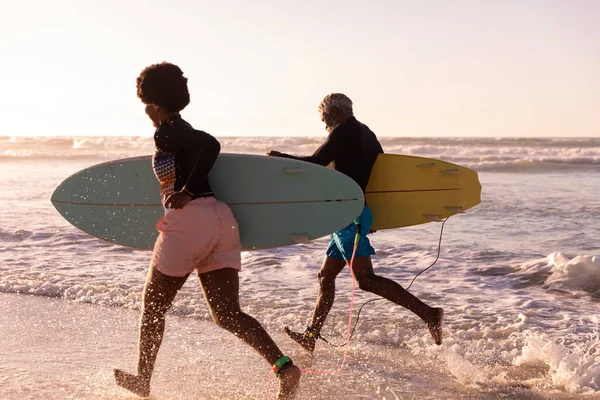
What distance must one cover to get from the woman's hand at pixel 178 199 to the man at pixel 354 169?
1.01 metres

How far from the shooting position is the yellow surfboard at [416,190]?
4258 mm

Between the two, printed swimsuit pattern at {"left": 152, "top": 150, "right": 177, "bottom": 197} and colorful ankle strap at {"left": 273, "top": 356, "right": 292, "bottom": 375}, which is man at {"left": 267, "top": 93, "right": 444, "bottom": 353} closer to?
printed swimsuit pattern at {"left": 152, "top": 150, "right": 177, "bottom": 197}

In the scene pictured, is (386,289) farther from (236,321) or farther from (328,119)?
(236,321)

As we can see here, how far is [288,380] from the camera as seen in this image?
9.46 ft

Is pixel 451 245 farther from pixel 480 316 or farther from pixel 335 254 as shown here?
pixel 335 254

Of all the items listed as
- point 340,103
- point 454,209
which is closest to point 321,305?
point 454,209

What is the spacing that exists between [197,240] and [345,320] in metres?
2.25

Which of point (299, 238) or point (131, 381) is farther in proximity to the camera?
point (299, 238)

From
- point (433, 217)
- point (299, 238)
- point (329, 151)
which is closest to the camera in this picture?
point (299, 238)

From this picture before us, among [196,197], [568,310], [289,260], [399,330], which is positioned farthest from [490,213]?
[196,197]

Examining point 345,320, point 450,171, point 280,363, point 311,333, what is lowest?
point 345,320

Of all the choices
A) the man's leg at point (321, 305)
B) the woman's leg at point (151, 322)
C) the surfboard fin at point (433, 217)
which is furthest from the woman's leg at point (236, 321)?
the surfboard fin at point (433, 217)

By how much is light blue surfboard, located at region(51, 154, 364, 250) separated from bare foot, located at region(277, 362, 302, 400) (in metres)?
0.78

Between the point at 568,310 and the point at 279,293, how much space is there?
7.28ft
